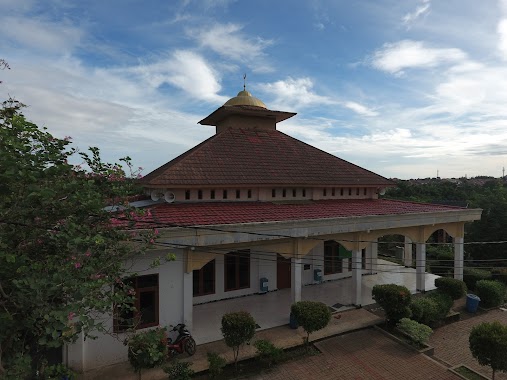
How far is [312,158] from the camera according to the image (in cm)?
1820

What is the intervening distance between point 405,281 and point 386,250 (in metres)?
14.1

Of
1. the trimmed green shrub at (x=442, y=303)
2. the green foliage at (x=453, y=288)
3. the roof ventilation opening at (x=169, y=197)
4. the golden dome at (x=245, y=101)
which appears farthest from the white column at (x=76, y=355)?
the golden dome at (x=245, y=101)

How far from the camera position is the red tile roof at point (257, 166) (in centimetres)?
1365

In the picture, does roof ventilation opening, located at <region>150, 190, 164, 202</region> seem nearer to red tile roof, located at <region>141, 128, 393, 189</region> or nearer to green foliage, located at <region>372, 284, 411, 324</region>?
red tile roof, located at <region>141, 128, 393, 189</region>

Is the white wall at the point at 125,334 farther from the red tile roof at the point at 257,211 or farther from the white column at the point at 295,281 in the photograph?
Answer: the white column at the point at 295,281

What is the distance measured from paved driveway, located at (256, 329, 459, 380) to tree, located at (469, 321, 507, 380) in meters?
1.09

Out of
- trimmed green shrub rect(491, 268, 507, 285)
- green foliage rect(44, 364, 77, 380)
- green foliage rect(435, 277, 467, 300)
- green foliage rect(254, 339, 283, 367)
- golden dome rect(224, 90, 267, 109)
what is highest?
golden dome rect(224, 90, 267, 109)

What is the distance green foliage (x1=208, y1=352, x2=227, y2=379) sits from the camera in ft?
28.7

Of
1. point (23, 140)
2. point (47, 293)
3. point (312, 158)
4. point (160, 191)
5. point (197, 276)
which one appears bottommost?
point (197, 276)

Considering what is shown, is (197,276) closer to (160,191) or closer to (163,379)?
(160,191)

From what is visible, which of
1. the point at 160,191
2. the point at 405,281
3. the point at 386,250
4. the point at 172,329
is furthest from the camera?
the point at 386,250

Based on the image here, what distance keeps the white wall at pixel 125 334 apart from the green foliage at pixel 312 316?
4.05 metres

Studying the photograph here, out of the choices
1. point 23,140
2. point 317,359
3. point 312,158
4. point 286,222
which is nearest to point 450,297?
point 317,359

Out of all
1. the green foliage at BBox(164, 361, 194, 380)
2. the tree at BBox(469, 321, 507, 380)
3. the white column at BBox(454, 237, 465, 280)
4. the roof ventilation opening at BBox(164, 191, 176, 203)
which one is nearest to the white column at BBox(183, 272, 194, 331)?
the green foliage at BBox(164, 361, 194, 380)
